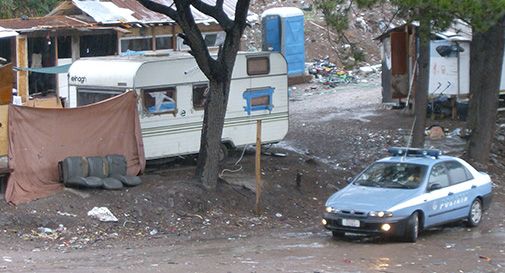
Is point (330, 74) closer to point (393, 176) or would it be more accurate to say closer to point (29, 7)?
point (29, 7)

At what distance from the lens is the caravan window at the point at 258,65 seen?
877 inches

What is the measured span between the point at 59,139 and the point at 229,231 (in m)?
3.70

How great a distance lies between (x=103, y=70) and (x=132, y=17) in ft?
33.5

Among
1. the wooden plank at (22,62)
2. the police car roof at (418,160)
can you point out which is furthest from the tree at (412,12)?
the wooden plank at (22,62)

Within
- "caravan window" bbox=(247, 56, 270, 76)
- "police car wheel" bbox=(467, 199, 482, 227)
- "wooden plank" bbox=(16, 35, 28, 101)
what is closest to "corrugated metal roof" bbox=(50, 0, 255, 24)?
"wooden plank" bbox=(16, 35, 28, 101)

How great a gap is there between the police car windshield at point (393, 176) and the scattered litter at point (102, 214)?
4.45 m

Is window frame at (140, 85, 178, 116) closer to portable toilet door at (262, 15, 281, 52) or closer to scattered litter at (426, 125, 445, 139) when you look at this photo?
scattered litter at (426, 125, 445, 139)

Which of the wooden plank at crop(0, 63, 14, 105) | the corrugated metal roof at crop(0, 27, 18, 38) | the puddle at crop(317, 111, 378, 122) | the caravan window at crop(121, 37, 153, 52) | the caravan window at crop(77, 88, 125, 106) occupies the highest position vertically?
the corrugated metal roof at crop(0, 27, 18, 38)

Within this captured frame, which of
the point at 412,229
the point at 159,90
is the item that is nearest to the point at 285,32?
the point at 159,90

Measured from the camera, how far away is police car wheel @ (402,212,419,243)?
16016mm

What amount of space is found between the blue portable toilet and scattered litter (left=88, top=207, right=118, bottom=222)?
2004 centimetres

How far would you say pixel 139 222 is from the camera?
17.4 meters

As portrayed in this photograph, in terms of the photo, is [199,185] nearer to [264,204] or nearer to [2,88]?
[264,204]

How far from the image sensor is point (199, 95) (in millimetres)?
21422
